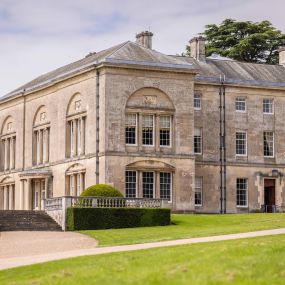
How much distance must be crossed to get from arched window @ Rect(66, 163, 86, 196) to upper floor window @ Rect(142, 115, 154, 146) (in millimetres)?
4150

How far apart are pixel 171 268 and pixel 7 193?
147 feet

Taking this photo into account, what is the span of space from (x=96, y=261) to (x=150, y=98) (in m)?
29.9

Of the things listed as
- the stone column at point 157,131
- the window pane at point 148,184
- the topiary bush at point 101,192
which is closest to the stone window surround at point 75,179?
the window pane at point 148,184

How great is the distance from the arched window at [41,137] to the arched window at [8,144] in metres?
3.29

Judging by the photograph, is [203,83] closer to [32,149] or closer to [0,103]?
[32,149]

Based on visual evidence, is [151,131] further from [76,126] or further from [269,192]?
[269,192]

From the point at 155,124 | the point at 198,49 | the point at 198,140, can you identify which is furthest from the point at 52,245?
the point at 198,49

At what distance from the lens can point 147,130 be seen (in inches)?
2064

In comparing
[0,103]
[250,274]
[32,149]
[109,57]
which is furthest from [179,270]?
[0,103]

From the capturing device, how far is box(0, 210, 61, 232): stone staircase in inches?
1673

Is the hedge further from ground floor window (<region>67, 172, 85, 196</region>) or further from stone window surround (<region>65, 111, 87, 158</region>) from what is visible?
stone window surround (<region>65, 111, 87, 158</region>)

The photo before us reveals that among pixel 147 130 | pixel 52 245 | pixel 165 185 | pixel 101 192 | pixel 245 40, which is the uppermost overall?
pixel 245 40

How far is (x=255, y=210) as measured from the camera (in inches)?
2249

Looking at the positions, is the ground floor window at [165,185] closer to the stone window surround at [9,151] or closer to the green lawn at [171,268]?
the stone window surround at [9,151]
